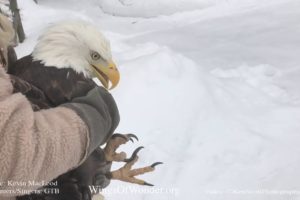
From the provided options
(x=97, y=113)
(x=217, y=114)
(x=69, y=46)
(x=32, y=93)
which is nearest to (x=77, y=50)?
(x=69, y=46)

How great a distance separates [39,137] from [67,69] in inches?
19.0

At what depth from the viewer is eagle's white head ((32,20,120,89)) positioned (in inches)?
51.6

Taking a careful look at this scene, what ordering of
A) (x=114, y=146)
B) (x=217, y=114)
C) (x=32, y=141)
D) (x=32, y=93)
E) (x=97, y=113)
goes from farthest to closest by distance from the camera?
1. (x=217, y=114)
2. (x=114, y=146)
3. (x=32, y=93)
4. (x=97, y=113)
5. (x=32, y=141)

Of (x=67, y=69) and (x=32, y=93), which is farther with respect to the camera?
(x=67, y=69)

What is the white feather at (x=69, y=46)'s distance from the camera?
131 centimetres

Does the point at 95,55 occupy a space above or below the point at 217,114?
above

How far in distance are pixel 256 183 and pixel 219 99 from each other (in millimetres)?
956

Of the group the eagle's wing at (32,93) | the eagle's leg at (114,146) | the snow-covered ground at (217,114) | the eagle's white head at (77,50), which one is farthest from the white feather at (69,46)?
the snow-covered ground at (217,114)

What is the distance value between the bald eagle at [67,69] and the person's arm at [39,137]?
0.22 metres

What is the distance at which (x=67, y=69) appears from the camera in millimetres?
1309

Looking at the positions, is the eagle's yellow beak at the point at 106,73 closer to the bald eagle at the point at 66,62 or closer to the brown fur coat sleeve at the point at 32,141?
the bald eagle at the point at 66,62

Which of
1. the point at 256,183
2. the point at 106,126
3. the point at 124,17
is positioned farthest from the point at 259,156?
the point at 124,17

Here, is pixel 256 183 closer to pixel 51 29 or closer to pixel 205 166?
pixel 205 166

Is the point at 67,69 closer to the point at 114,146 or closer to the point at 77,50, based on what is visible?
the point at 77,50
